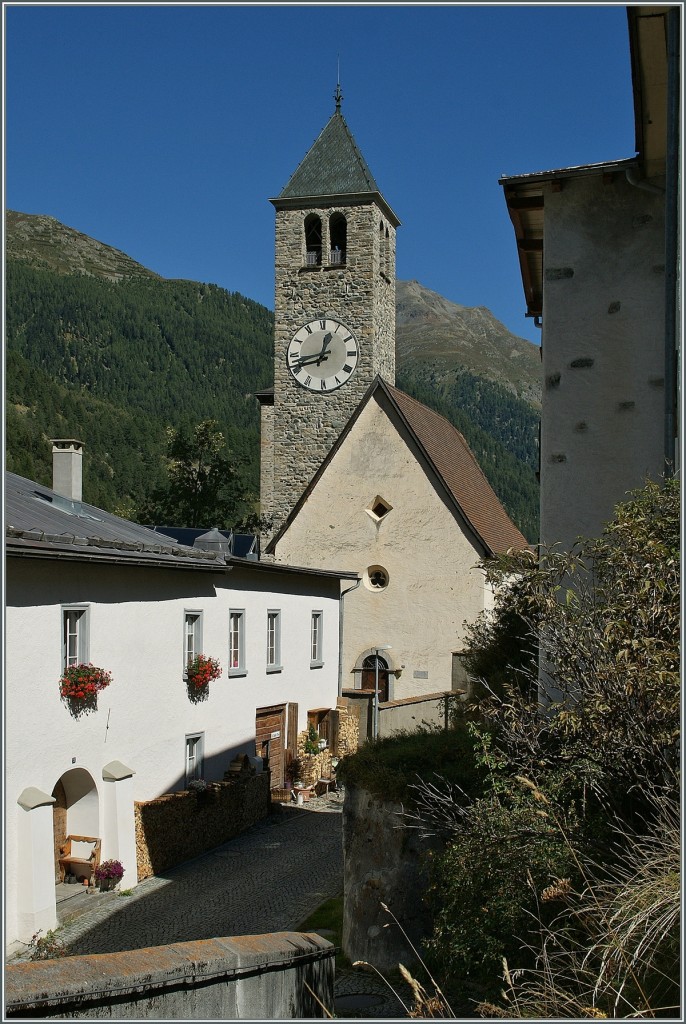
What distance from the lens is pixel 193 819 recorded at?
18.5 meters

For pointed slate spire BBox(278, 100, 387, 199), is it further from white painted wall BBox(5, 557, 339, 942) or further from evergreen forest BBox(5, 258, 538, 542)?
evergreen forest BBox(5, 258, 538, 542)

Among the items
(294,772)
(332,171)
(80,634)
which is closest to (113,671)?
(80,634)

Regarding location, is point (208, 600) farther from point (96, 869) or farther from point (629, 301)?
point (629, 301)

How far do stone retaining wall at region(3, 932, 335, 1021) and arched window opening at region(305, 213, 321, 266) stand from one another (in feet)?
111

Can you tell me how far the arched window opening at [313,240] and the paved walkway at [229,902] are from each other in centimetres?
2373

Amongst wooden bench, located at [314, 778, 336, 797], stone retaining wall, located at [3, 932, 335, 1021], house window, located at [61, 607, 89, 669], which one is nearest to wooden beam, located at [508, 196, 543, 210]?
stone retaining wall, located at [3, 932, 335, 1021]

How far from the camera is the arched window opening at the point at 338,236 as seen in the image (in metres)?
37.8

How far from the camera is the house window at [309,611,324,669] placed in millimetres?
27203

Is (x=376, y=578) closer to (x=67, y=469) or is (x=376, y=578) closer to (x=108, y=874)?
(x=67, y=469)

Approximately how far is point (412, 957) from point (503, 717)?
453cm

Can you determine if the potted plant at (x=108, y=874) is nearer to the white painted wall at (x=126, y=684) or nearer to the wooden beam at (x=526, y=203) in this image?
the white painted wall at (x=126, y=684)

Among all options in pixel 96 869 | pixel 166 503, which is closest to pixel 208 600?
pixel 96 869

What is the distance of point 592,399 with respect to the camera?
10.2 metres

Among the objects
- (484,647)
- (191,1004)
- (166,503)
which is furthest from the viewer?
(166,503)
